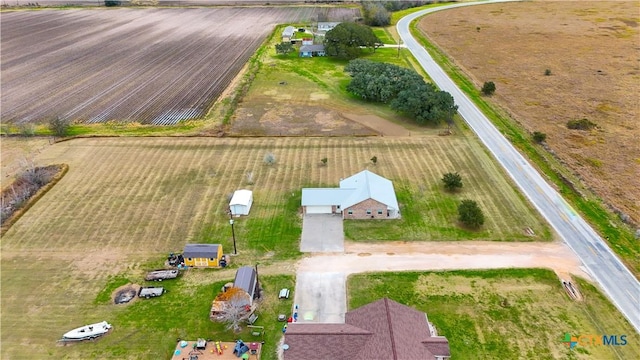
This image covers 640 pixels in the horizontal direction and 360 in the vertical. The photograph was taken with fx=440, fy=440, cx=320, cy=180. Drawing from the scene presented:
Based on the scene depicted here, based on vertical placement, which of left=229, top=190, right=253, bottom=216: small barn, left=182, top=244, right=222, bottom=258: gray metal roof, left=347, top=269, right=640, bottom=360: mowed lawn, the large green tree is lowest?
left=347, top=269, right=640, bottom=360: mowed lawn

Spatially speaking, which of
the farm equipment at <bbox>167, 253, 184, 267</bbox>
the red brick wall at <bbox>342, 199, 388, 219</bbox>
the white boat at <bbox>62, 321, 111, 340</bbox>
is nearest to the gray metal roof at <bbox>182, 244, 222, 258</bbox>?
the farm equipment at <bbox>167, 253, 184, 267</bbox>

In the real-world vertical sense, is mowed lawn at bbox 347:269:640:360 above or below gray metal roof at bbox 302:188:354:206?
below

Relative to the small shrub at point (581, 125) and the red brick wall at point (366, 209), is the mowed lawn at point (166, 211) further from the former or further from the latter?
the small shrub at point (581, 125)

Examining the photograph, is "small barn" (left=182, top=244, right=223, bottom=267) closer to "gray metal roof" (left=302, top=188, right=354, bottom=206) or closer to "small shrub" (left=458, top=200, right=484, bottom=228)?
"gray metal roof" (left=302, top=188, right=354, bottom=206)

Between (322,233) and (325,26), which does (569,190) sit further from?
(325,26)

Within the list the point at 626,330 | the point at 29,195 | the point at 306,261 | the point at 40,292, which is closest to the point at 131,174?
the point at 29,195
